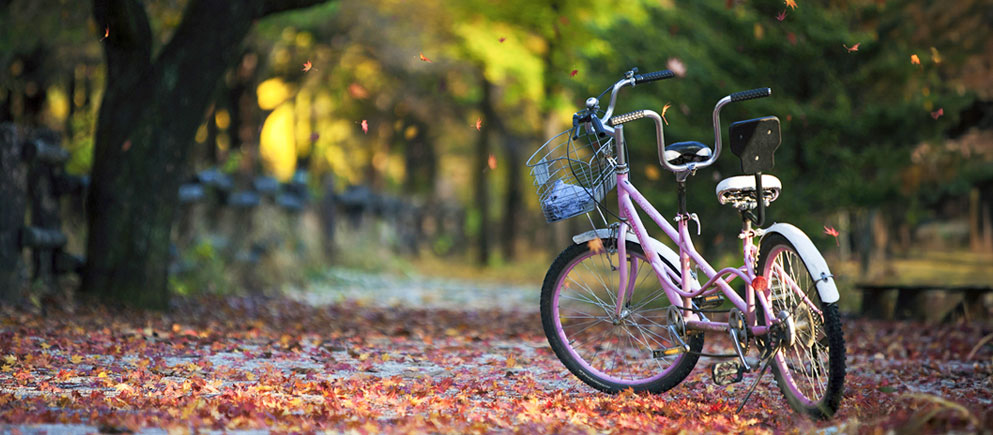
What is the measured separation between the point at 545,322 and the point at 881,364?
2567mm

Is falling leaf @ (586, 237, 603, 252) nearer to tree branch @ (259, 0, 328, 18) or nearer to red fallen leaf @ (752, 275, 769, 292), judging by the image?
red fallen leaf @ (752, 275, 769, 292)

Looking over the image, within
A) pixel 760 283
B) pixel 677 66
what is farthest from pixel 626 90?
pixel 760 283

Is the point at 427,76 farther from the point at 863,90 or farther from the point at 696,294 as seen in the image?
the point at 696,294

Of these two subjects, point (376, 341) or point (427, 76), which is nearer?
point (376, 341)

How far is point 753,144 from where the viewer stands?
13.4ft

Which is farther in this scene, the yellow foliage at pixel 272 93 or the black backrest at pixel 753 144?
the yellow foliage at pixel 272 93

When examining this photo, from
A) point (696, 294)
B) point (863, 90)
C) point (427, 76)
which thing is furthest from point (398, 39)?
point (696, 294)

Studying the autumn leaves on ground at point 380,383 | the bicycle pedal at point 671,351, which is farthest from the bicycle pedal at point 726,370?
the bicycle pedal at point 671,351

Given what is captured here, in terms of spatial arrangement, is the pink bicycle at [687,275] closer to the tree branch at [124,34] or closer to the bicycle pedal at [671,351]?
the bicycle pedal at [671,351]

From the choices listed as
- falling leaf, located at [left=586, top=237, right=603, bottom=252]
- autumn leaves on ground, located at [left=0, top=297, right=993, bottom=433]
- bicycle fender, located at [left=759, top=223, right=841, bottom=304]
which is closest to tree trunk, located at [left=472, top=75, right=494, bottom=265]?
autumn leaves on ground, located at [left=0, top=297, right=993, bottom=433]

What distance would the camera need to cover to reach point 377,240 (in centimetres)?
1780

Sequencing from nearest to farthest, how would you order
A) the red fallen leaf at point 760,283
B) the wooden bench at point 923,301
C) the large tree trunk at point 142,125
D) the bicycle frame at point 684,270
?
the red fallen leaf at point 760,283 < the bicycle frame at point 684,270 < the large tree trunk at point 142,125 < the wooden bench at point 923,301

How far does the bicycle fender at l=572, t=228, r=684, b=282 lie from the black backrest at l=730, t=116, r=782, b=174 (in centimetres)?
67

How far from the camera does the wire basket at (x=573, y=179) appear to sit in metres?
4.57
